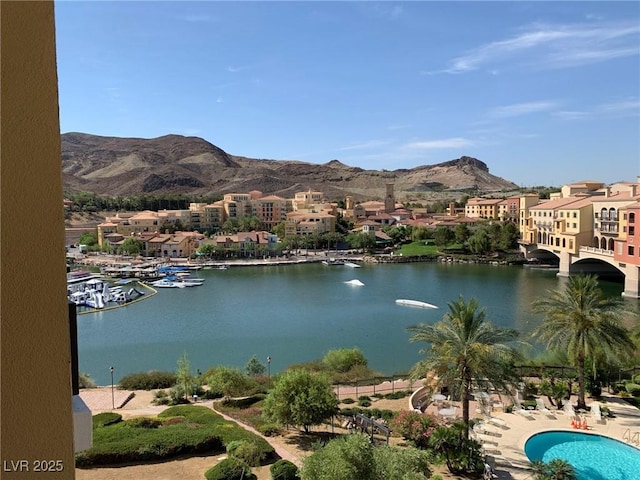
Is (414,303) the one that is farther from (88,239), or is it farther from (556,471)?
(88,239)

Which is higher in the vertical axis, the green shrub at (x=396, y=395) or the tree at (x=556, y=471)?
the tree at (x=556, y=471)

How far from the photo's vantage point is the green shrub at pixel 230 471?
965 centimetres

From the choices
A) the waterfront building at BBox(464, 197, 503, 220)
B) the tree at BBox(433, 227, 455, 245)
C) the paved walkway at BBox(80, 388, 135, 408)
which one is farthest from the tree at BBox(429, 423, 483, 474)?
the waterfront building at BBox(464, 197, 503, 220)

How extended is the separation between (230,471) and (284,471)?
1033 mm

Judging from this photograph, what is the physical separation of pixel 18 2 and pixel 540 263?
5906 cm

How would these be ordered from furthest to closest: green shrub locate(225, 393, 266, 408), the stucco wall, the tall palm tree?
green shrub locate(225, 393, 266, 408)
the tall palm tree
the stucco wall

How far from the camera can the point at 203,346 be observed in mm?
27672

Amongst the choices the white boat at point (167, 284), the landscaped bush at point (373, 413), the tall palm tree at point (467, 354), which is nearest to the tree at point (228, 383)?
the landscaped bush at point (373, 413)

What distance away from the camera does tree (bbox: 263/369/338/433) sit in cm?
1218

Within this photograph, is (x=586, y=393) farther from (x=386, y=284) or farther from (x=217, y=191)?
(x=217, y=191)

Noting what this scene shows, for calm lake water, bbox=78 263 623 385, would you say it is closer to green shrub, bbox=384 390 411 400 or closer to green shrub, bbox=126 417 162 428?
green shrub, bbox=384 390 411 400

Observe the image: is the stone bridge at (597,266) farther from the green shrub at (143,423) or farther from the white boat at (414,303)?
the green shrub at (143,423)

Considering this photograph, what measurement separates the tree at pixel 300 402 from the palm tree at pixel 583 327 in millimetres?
6928

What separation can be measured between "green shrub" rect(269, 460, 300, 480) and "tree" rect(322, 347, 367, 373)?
10.0 metres
